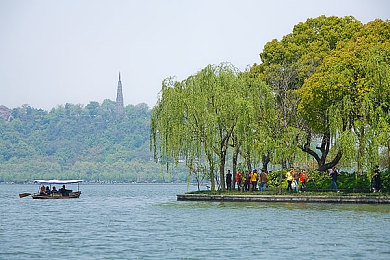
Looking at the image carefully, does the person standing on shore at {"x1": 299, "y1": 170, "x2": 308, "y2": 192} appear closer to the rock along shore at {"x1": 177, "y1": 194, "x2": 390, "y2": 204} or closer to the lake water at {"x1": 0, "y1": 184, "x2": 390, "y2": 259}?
the rock along shore at {"x1": 177, "y1": 194, "x2": 390, "y2": 204}

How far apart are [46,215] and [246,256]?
19.2 m

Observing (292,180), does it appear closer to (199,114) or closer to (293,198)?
(293,198)

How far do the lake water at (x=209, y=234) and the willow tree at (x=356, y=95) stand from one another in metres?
3.95

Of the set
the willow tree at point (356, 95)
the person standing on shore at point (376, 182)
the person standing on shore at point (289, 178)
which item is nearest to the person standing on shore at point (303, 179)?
the person standing on shore at point (289, 178)

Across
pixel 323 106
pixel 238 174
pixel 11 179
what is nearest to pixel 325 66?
pixel 323 106

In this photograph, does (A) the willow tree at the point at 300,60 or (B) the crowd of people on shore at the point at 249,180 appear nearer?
(B) the crowd of people on shore at the point at 249,180

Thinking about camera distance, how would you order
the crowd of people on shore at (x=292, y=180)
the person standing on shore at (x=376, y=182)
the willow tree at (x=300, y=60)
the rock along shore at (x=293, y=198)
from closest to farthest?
the rock along shore at (x=293, y=198), the person standing on shore at (x=376, y=182), the crowd of people on shore at (x=292, y=180), the willow tree at (x=300, y=60)

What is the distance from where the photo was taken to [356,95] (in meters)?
42.3

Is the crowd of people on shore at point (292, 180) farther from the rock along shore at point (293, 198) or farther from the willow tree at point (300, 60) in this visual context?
the willow tree at point (300, 60)

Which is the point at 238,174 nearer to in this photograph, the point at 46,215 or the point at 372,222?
the point at 46,215

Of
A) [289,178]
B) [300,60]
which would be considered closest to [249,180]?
[289,178]

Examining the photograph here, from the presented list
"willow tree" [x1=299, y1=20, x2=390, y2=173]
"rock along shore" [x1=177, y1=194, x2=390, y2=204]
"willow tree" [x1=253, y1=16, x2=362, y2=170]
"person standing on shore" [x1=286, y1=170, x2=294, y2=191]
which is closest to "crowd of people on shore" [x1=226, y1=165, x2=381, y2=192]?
"person standing on shore" [x1=286, y1=170, x2=294, y2=191]

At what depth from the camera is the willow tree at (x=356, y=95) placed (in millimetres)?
39469

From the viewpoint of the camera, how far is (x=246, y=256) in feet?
67.8
